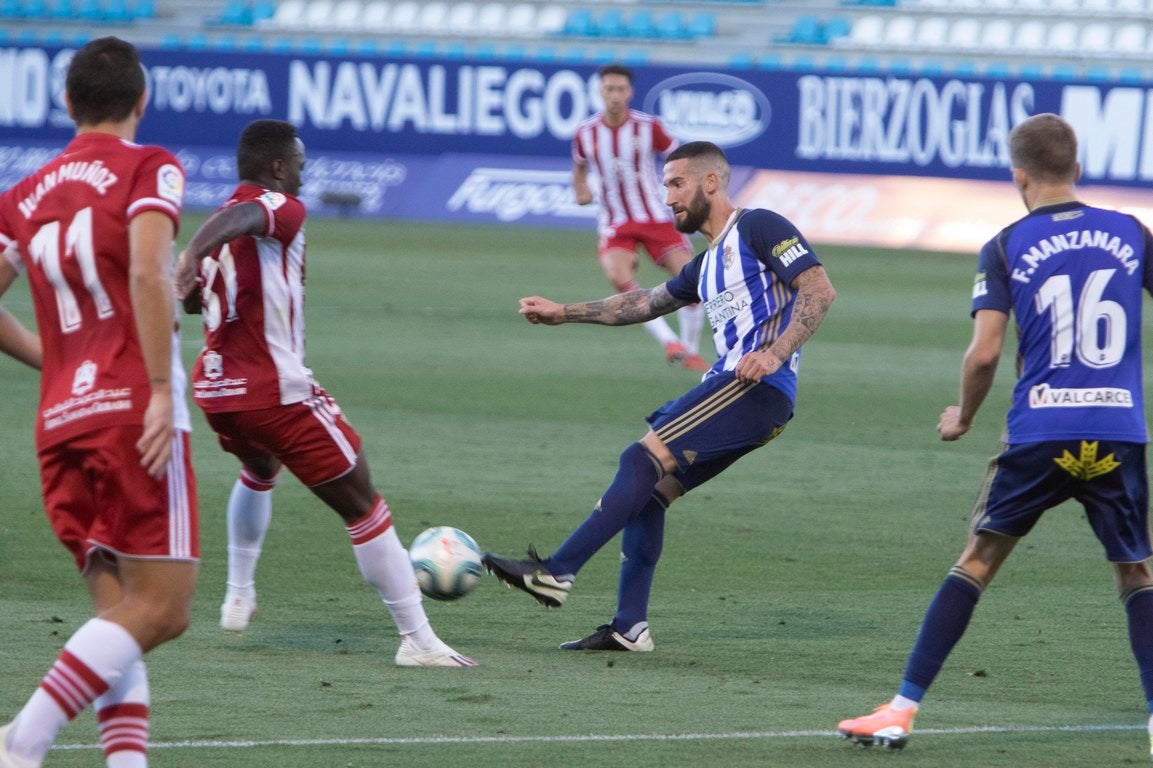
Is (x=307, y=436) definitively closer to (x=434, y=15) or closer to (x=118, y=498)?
(x=118, y=498)

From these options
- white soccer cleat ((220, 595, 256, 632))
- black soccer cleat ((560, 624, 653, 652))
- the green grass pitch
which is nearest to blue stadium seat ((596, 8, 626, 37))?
the green grass pitch

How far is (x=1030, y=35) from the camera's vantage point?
97.1 ft

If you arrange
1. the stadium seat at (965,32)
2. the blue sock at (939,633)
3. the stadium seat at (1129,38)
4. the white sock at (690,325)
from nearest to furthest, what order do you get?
1. the blue sock at (939,633)
2. the white sock at (690,325)
3. the stadium seat at (1129,38)
4. the stadium seat at (965,32)

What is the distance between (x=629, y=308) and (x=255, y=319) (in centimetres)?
146

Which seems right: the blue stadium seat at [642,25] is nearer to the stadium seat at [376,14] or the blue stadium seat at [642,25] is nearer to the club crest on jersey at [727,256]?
the stadium seat at [376,14]

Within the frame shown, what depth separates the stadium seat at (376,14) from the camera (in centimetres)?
3400

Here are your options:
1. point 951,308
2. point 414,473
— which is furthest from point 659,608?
point 951,308

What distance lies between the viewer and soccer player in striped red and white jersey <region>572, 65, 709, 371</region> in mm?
15055

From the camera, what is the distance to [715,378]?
21.0ft

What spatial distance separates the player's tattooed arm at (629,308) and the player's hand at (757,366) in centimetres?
55

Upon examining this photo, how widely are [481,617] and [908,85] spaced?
2082cm

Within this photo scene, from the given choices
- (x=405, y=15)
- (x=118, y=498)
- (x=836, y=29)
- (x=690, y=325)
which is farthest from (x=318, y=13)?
(x=118, y=498)

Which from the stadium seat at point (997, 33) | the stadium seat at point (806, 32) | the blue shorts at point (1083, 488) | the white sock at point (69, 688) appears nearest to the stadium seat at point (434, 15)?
the stadium seat at point (806, 32)

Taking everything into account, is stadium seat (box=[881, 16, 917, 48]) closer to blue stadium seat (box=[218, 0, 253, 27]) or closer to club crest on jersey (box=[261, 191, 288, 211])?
blue stadium seat (box=[218, 0, 253, 27])
